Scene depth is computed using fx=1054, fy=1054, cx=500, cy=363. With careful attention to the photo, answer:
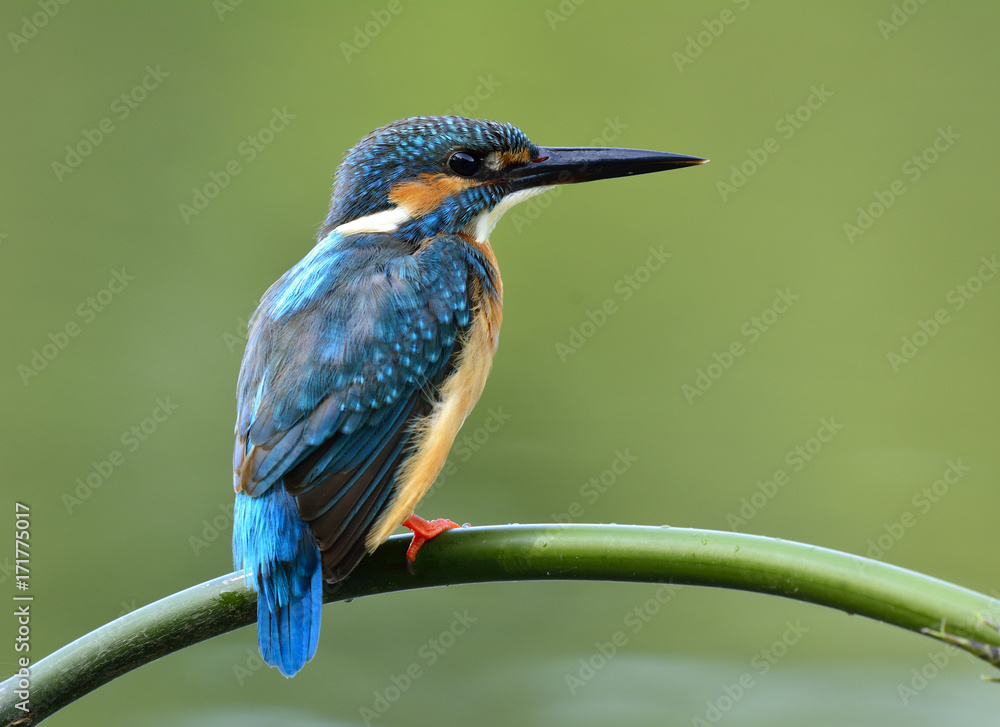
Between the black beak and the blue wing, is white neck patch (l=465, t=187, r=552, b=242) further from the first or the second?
the blue wing

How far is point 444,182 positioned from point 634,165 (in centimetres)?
38

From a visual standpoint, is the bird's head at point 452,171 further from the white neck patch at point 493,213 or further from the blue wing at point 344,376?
the blue wing at point 344,376

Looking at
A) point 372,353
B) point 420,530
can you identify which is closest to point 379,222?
point 372,353

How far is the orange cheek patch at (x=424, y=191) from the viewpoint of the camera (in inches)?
82.2

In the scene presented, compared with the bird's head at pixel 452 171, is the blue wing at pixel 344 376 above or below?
below

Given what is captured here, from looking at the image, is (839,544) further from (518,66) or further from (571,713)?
(518,66)

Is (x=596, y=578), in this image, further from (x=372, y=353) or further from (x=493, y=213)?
(x=493, y=213)

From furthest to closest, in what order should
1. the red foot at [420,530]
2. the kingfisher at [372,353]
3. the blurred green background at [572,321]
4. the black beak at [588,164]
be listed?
the blurred green background at [572,321], the black beak at [588,164], the kingfisher at [372,353], the red foot at [420,530]

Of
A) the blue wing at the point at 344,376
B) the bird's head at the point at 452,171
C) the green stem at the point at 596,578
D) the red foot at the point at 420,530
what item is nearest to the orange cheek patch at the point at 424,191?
the bird's head at the point at 452,171

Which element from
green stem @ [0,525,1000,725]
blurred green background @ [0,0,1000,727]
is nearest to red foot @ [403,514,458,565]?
green stem @ [0,525,1000,725]

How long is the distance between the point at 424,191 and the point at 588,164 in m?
0.33

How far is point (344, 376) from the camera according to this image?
1.70 metres

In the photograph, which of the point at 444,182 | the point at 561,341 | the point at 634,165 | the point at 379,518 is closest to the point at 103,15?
the point at 561,341

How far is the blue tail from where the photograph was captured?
1468 mm
